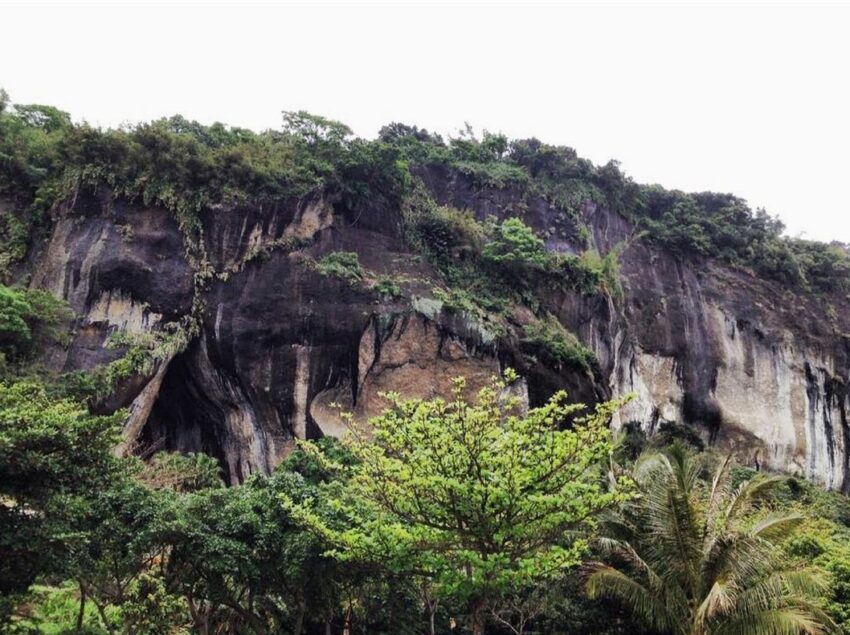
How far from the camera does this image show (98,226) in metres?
19.2

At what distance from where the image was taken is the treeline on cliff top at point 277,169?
19.7 meters

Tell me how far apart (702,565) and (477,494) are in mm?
3795

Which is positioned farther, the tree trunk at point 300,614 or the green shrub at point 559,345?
the green shrub at point 559,345

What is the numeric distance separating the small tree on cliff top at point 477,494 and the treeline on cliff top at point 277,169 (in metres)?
14.0

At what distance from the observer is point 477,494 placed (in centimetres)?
741

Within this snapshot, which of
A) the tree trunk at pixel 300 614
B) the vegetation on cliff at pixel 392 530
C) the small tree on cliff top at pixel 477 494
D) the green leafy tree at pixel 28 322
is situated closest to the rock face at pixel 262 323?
the vegetation on cliff at pixel 392 530

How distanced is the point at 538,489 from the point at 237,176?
15586 mm

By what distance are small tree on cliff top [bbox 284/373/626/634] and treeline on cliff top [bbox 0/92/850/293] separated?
1400 cm

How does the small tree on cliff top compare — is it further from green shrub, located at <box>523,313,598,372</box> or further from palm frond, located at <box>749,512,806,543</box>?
green shrub, located at <box>523,313,598,372</box>

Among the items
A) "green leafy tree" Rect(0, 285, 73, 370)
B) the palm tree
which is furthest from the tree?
"green leafy tree" Rect(0, 285, 73, 370)

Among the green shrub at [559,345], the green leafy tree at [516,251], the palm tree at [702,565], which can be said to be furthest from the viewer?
the green leafy tree at [516,251]

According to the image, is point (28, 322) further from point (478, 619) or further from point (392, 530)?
point (478, 619)

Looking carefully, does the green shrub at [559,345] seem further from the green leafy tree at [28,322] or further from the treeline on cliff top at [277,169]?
the green leafy tree at [28,322]

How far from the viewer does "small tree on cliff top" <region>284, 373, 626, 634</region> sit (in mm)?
7426
